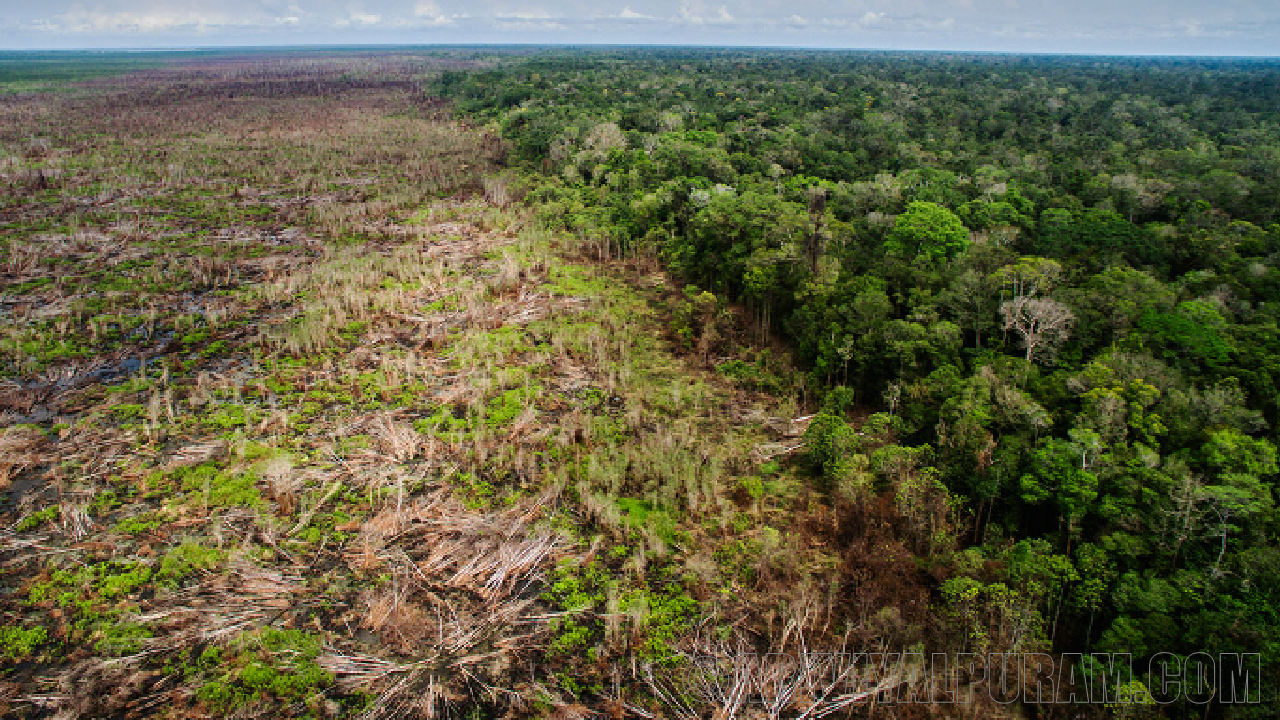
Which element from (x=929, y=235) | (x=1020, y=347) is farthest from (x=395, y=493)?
(x=929, y=235)

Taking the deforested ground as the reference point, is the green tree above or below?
above

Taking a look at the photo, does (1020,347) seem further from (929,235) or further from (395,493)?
(395,493)

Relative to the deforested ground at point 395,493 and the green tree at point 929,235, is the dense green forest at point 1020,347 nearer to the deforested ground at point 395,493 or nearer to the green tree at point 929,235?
the green tree at point 929,235

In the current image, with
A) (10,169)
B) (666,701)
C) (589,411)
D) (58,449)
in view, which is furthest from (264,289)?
(10,169)

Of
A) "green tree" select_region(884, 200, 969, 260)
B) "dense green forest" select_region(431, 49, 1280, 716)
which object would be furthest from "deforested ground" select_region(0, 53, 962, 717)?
"green tree" select_region(884, 200, 969, 260)

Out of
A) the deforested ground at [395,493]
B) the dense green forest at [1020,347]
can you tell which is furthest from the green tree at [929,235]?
the deforested ground at [395,493]

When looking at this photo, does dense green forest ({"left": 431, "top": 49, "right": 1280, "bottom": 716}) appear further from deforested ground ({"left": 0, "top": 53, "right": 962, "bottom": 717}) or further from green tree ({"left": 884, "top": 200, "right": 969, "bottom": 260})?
deforested ground ({"left": 0, "top": 53, "right": 962, "bottom": 717})
